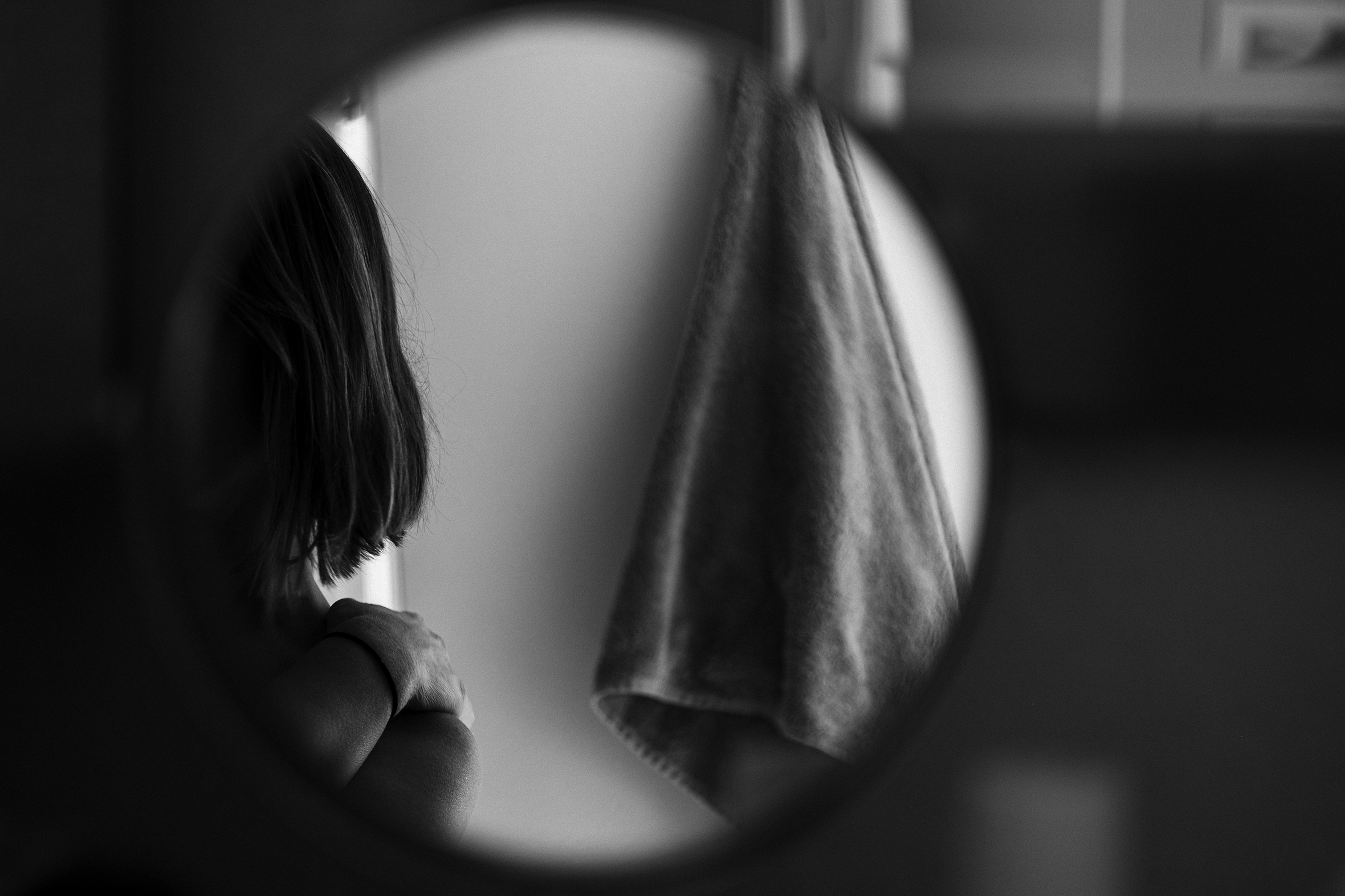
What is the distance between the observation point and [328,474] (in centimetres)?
38

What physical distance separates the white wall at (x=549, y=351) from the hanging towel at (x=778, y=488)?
0.04ft

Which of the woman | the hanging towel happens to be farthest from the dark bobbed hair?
the hanging towel

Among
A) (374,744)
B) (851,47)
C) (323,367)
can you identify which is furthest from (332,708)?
(851,47)

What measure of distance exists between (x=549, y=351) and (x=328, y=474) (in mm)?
100

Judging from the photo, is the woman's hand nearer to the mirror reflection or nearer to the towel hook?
the mirror reflection

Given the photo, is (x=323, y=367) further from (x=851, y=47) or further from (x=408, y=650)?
(x=851, y=47)

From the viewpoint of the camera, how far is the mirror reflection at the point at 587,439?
1.21 feet

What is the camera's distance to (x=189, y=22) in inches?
15.7

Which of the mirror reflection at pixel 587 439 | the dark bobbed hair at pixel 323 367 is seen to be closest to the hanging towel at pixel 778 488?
the mirror reflection at pixel 587 439

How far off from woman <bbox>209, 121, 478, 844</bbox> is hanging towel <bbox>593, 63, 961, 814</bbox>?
0.08 m

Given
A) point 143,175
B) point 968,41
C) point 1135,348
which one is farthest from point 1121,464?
point 143,175

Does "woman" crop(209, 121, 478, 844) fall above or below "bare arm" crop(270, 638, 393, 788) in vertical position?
above

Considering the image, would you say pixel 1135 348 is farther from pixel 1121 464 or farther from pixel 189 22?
→ pixel 189 22

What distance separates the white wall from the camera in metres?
0.37
